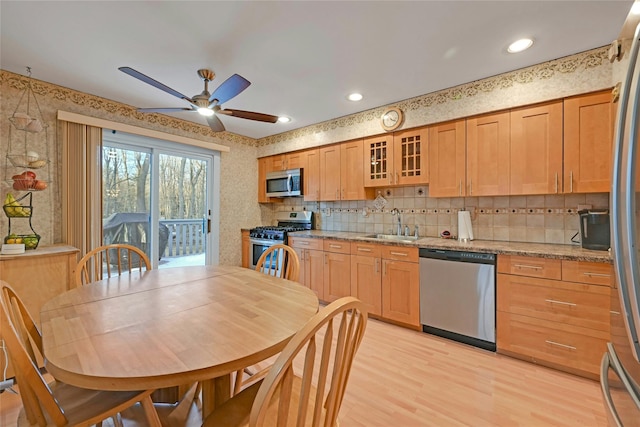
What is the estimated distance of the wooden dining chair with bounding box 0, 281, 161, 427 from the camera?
0.82 meters

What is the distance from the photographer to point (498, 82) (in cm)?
243

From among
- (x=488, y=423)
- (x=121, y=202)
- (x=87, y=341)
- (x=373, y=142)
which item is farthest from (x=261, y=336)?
(x=121, y=202)

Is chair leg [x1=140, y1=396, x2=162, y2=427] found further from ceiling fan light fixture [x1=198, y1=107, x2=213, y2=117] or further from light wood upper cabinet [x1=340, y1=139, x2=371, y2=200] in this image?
light wood upper cabinet [x1=340, y1=139, x2=371, y2=200]

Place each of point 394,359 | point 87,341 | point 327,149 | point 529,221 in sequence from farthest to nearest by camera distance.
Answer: point 327,149 < point 529,221 < point 394,359 < point 87,341

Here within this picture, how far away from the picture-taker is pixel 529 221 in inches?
99.0

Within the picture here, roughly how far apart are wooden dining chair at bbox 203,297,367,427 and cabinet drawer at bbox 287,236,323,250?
2266 millimetres

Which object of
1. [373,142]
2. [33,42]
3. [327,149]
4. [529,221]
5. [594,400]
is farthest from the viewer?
[327,149]

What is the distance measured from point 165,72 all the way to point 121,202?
5.36 ft

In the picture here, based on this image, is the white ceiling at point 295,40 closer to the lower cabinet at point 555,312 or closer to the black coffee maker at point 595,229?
the black coffee maker at point 595,229

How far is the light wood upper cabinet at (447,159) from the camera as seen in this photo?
2645 mm

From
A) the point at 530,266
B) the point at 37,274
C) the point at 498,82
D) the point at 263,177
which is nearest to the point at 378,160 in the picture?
the point at 498,82

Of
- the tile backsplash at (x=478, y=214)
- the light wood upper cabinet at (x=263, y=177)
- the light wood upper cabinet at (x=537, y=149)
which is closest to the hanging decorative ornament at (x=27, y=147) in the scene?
the light wood upper cabinet at (x=263, y=177)

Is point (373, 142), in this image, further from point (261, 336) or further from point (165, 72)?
point (261, 336)

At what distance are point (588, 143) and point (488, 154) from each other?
2.15ft
